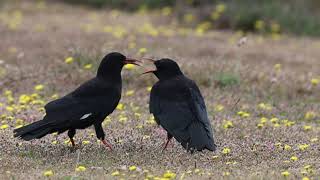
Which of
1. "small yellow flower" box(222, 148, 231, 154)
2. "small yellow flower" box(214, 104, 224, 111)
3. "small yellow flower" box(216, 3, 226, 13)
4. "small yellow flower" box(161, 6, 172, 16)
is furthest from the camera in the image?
"small yellow flower" box(161, 6, 172, 16)

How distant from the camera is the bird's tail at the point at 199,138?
7137mm

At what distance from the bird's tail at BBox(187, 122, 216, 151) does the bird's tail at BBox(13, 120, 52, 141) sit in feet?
4.45

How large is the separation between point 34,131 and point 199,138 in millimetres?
1561

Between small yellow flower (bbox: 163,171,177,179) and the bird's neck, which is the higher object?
the bird's neck

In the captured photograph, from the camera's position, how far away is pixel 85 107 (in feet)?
24.7

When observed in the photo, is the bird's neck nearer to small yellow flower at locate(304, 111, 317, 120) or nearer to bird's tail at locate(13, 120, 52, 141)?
bird's tail at locate(13, 120, 52, 141)

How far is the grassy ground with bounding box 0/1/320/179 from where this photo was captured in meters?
7.03

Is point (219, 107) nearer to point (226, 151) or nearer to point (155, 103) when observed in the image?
point (155, 103)

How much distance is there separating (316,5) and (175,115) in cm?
1519

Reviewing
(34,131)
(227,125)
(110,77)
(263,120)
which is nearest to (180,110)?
(110,77)

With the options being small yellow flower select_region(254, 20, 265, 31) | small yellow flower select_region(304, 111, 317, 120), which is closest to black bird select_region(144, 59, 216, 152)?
small yellow flower select_region(304, 111, 317, 120)

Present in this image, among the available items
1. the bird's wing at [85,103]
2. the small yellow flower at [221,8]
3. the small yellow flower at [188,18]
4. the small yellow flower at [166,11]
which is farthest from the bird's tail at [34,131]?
the small yellow flower at [166,11]

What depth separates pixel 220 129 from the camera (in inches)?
358

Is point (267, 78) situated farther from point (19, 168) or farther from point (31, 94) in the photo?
point (19, 168)
